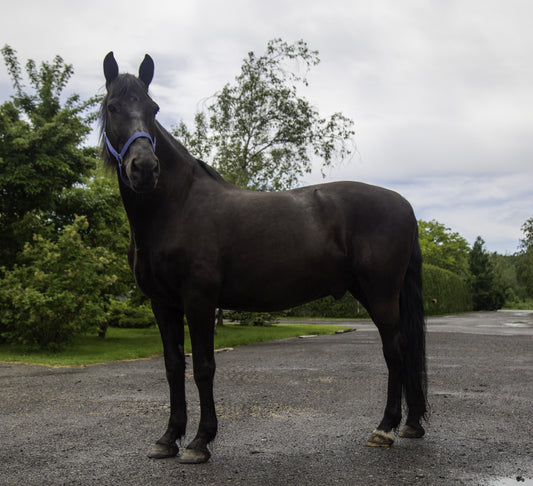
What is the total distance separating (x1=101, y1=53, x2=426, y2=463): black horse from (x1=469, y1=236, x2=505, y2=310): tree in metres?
45.6

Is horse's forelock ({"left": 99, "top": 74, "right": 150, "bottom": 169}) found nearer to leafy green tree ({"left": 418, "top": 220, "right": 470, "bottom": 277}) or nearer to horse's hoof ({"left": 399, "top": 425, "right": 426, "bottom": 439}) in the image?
horse's hoof ({"left": 399, "top": 425, "right": 426, "bottom": 439})

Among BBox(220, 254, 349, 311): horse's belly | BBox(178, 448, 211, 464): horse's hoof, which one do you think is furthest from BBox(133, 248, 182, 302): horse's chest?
BBox(178, 448, 211, 464): horse's hoof

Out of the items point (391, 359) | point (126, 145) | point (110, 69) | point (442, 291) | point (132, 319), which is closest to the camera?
point (126, 145)

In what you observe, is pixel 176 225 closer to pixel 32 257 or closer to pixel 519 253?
pixel 32 257

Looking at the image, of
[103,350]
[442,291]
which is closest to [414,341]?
[103,350]

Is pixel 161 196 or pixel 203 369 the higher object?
pixel 161 196

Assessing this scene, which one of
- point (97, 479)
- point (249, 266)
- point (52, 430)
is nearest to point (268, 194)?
point (249, 266)

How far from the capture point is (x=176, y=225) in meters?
3.59

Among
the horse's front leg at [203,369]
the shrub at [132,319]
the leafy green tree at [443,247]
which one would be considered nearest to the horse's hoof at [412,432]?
the horse's front leg at [203,369]

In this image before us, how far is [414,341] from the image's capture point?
4.14 metres

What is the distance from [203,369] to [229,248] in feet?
2.82

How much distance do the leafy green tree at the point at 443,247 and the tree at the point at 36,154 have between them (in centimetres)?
4848

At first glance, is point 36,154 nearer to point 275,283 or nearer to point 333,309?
point 275,283

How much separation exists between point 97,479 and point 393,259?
8.25ft
